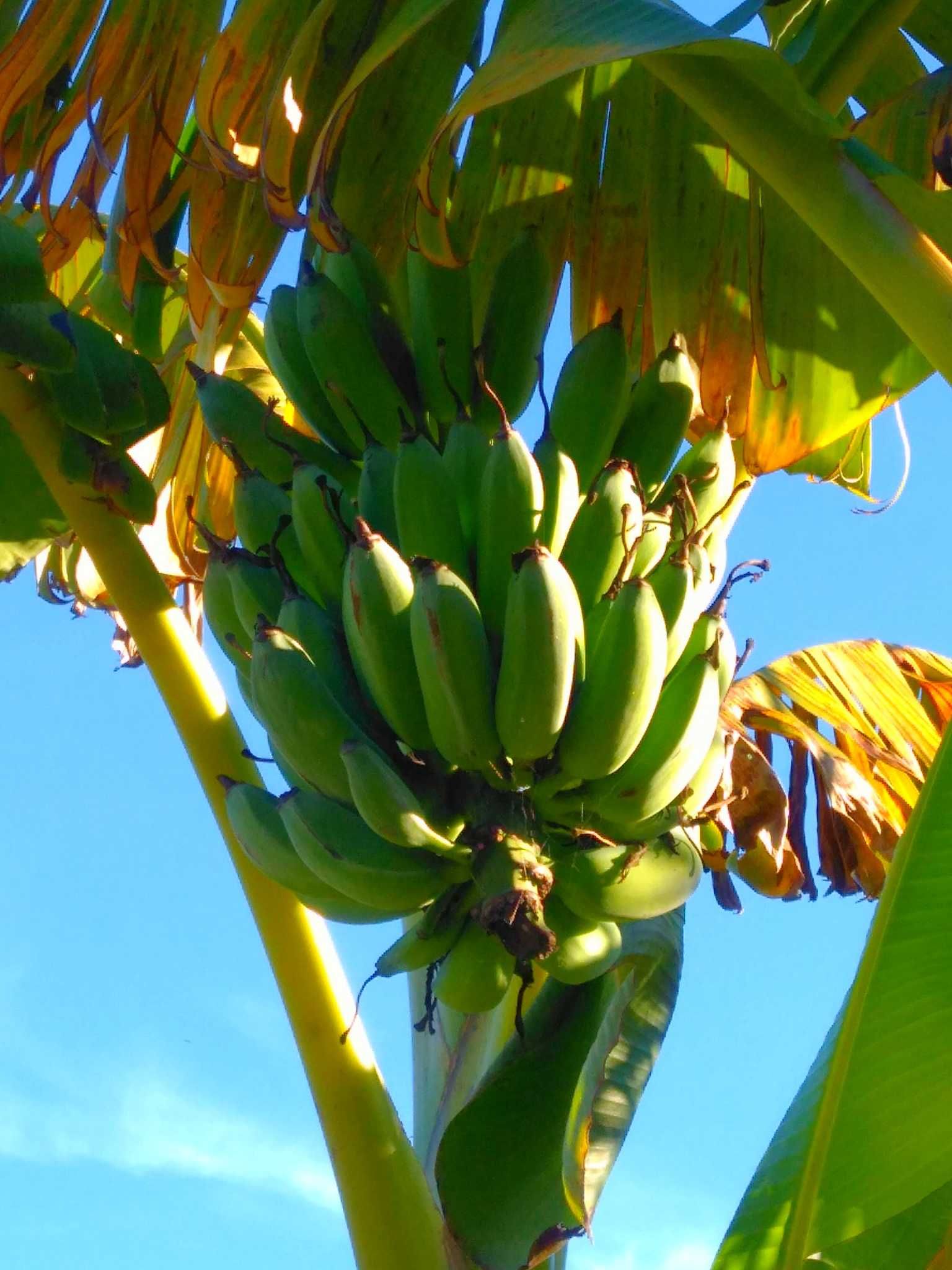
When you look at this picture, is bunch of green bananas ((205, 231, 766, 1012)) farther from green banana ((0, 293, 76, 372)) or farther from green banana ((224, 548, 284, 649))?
green banana ((0, 293, 76, 372))

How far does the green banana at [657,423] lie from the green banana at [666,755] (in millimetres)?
246

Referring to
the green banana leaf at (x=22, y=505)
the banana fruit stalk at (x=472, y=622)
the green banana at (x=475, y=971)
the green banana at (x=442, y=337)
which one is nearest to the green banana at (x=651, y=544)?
the banana fruit stalk at (x=472, y=622)

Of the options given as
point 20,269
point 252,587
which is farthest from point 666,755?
point 20,269

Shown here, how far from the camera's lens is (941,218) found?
41.6 inches

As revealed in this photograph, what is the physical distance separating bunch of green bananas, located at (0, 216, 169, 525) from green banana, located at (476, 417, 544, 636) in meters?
0.47

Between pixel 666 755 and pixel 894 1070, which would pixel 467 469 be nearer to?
pixel 666 755

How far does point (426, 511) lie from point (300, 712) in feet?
0.65

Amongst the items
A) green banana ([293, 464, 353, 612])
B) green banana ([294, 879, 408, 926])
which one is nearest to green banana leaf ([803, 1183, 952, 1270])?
green banana ([294, 879, 408, 926])

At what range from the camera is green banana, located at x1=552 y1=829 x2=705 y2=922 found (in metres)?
0.96

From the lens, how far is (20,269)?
50.6 inches

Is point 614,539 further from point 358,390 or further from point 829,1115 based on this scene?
point 829,1115

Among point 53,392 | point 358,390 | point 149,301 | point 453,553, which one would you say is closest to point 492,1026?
point 453,553

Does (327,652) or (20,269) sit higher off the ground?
(20,269)

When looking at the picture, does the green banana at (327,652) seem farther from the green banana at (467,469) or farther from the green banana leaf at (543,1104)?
the green banana leaf at (543,1104)
